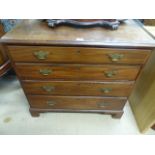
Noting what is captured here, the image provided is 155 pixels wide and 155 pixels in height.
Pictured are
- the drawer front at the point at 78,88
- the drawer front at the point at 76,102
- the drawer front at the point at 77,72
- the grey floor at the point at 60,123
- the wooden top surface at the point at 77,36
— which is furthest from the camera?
the grey floor at the point at 60,123

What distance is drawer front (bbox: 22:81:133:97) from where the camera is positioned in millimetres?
1102

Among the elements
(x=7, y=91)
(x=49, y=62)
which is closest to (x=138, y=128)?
(x=49, y=62)

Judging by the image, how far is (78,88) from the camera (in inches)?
44.8

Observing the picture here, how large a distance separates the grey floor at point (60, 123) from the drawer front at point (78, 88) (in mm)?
376

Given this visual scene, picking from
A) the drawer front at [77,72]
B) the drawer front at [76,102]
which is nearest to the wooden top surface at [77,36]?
the drawer front at [77,72]

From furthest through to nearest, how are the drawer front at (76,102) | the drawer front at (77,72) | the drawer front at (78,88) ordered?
1. the drawer front at (76,102)
2. the drawer front at (78,88)
3. the drawer front at (77,72)

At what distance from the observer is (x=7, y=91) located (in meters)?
1.71

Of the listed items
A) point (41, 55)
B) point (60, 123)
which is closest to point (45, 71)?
point (41, 55)

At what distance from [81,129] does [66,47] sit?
2.80ft

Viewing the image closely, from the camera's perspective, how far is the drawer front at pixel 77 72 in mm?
976

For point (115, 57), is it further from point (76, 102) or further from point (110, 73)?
point (76, 102)

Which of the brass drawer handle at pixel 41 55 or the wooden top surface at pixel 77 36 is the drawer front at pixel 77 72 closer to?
the brass drawer handle at pixel 41 55

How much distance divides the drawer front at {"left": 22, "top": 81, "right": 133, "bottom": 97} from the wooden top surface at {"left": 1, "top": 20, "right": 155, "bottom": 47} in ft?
1.15
